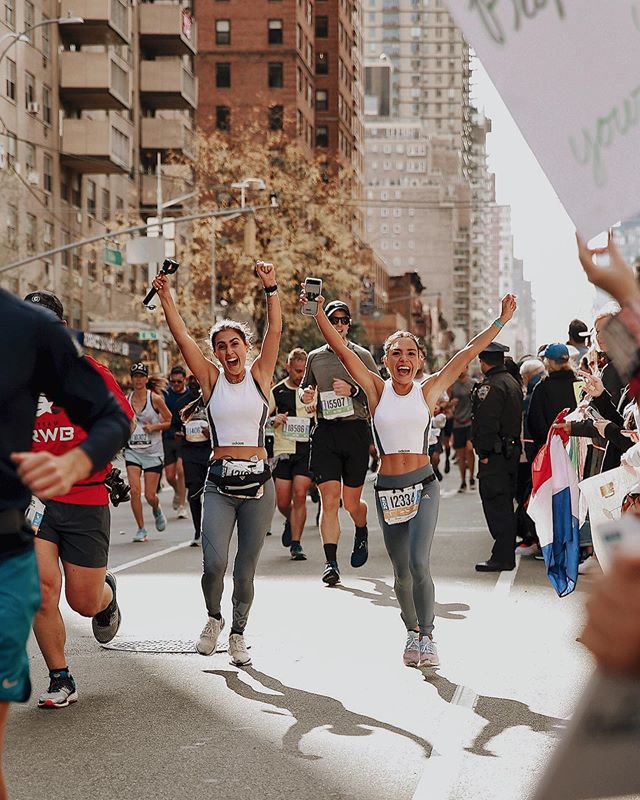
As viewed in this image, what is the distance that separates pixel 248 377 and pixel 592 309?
507cm

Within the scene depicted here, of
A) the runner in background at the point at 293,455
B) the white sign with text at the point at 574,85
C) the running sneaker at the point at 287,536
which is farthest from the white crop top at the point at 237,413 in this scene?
the running sneaker at the point at 287,536

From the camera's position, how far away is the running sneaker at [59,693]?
23.4 ft

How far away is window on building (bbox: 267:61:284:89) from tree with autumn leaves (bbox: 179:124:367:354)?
1709 inches

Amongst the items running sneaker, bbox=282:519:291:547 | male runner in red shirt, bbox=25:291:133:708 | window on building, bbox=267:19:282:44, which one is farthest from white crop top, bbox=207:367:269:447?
window on building, bbox=267:19:282:44

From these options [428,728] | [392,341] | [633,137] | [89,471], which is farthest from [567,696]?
[633,137]

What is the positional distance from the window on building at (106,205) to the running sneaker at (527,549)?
45.1 metres

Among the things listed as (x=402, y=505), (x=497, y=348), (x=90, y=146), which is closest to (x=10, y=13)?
(x=90, y=146)

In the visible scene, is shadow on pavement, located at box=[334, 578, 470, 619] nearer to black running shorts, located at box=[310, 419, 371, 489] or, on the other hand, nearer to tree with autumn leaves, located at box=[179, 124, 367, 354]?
black running shorts, located at box=[310, 419, 371, 489]

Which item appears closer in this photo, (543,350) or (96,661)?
(96,661)

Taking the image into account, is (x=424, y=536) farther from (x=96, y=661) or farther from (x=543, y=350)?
(x=543, y=350)

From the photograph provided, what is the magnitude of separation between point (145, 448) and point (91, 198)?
134 ft

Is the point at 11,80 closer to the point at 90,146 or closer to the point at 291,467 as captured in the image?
the point at 90,146

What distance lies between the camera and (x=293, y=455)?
47.4ft

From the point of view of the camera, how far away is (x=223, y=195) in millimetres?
54125
